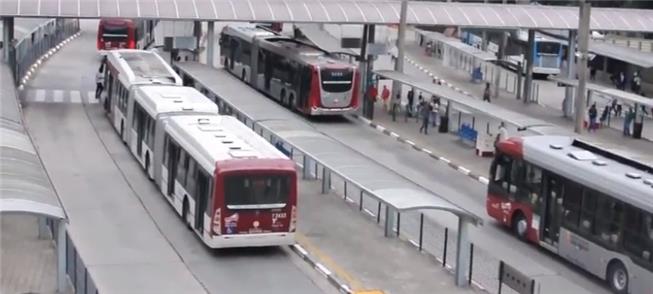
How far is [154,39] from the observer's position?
210 feet

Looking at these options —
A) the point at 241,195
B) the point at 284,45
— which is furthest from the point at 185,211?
the point at 284,45

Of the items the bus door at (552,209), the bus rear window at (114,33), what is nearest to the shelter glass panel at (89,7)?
the bus rear window at (114,33)

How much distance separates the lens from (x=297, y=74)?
4450 centimetres

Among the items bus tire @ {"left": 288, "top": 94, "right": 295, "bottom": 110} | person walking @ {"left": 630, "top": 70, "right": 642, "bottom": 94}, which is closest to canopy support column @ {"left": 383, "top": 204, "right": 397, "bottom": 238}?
bus tire @ {"left": 288, "top": 94, "right": 295, "bottom": 110}

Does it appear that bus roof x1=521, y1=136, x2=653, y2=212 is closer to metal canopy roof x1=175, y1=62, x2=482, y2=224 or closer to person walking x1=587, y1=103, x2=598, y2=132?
metal canopy roof x1=175, y1=62, x2=482, y2=224

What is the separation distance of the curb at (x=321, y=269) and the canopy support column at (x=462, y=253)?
7.50ft

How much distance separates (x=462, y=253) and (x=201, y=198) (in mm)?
5980

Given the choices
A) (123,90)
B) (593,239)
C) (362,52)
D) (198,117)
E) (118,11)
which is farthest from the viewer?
(362,52)

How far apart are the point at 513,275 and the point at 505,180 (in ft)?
23.0

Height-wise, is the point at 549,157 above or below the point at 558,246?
above

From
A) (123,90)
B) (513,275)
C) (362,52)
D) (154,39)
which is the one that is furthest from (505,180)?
(154,39)

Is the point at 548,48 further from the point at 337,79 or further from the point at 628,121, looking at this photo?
the point at 337,79

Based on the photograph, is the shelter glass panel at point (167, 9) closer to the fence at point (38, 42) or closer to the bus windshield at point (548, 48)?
the fence at point (38, 42)

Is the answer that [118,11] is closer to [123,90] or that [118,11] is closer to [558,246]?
[123,90]
